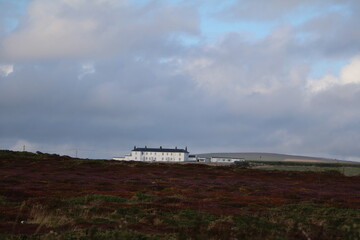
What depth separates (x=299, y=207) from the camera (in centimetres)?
2803

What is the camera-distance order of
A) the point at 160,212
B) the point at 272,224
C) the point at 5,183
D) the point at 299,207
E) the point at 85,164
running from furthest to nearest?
the point at 85,164, the point at 5,183, the point at 299,207, the point at 160,212, the point at 272,224

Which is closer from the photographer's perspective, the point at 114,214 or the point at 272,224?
the point at 272,224

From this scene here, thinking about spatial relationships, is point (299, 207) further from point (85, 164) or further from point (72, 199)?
point (85, 164)

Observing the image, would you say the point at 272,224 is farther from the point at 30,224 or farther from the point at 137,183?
the point at 137,183

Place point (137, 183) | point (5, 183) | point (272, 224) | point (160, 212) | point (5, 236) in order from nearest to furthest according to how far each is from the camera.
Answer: point (5, 236) → point (272, 224) → point (160, 212) → point (5, 183) → point (137, 183)

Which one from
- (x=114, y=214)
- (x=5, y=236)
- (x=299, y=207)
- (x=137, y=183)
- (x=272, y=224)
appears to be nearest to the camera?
(x=5, y=236)

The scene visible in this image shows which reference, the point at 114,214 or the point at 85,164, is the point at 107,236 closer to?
the point at 114,214

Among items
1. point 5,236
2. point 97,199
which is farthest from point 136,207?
point 5,236

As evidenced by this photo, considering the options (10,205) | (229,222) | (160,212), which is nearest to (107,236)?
(229,222)

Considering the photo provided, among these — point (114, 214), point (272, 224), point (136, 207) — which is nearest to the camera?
point (272, 224)

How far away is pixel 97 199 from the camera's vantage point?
94.5 feet

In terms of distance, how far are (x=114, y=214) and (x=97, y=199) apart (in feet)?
23.5

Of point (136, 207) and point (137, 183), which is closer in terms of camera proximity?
point (136, 207)

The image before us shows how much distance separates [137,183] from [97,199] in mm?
17419
